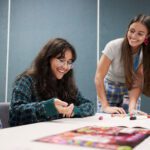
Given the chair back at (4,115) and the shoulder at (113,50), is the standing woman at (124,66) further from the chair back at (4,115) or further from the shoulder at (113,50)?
the chair back at (4,115)

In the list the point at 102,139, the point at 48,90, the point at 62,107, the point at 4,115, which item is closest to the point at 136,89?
the point at 48,90

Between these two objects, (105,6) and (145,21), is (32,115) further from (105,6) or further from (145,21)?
(105,6)

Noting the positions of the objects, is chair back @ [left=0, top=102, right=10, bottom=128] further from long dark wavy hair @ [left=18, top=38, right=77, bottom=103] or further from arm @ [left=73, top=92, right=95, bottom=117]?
arm @ [left=73, top=92, right=95, bottom=117]

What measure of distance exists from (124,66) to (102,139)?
4.55 ft

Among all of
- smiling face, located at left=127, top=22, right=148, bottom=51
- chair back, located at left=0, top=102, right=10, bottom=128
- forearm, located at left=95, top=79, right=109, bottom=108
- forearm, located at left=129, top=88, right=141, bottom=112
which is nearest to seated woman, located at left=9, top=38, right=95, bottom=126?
chair back, located at left=0, top=102, right=10, bottom=128

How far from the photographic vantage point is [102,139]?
912mm

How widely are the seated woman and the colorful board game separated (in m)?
0.47

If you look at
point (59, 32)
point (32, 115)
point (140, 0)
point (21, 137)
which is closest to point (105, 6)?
point (140, 0)

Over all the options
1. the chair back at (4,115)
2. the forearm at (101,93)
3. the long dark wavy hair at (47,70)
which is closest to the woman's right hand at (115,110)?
the forearm at (101,93)

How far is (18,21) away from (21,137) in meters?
3.10

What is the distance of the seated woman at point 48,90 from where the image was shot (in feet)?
4.90

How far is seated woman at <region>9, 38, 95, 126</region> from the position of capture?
4.90 ft

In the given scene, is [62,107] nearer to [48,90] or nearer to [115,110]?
[48,90]

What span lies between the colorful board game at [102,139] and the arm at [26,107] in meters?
0.46
